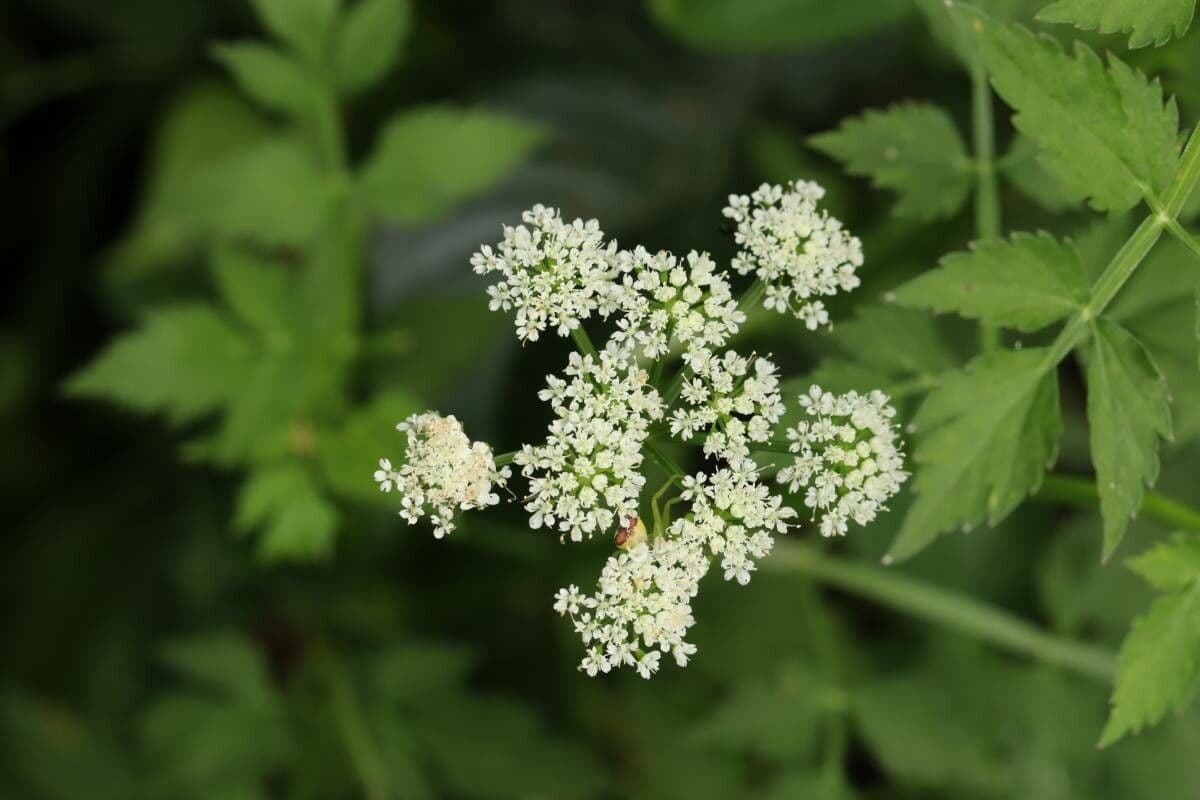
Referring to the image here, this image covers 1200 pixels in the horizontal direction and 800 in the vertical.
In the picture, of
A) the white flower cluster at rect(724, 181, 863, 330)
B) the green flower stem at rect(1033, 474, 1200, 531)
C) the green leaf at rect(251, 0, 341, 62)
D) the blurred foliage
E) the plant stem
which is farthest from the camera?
the blurred foliage

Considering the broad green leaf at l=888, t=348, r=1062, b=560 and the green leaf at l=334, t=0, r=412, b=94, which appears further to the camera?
the green leaf at l=334, t=0, r=412, b=94

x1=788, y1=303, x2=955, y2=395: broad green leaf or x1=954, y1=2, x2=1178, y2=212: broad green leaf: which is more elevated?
x1=954, y1=2, x2=1178, y2=212: broad green leaf

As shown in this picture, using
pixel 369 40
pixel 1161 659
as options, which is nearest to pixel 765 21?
pixel 369 40

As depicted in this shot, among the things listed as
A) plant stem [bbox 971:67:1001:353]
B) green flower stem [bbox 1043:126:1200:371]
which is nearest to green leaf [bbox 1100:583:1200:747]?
green flower stem [bbox 1043:126:1200:371]

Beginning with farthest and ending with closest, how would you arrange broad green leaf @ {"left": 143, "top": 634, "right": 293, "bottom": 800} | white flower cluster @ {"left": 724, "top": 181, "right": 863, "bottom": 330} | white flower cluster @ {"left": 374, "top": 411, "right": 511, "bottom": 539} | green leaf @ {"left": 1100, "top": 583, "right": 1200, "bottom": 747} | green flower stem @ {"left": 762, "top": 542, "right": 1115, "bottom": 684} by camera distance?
broad green leaf @ {"left": 143, "top": 634, "right": 293, "bottom": 800} < green flower stem @ {"left": 762, "top": 542, "right": 1115, "bottom": 684} < green leaf @ {"left": 1100, "top": 583, "right": 1200, "bottom": 747} < white flower cluster @ {"left": 724, "top": 181, "right": 863, "bottom": 330} < white flower cluster @ {"left": 374, "top": 411, "right": 511, "bottom": 539}

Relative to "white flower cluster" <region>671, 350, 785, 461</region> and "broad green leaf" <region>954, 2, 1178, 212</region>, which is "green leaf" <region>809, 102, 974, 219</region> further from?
"white flower cluster" <region>671, 350, 785, 461</region>

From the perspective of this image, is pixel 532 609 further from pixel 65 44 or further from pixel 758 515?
pixel 65 44

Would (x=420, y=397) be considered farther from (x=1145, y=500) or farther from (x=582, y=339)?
(x=1145, y=500)

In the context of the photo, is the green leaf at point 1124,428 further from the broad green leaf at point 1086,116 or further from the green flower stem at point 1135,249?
the broad green leaf at point 1086,116
